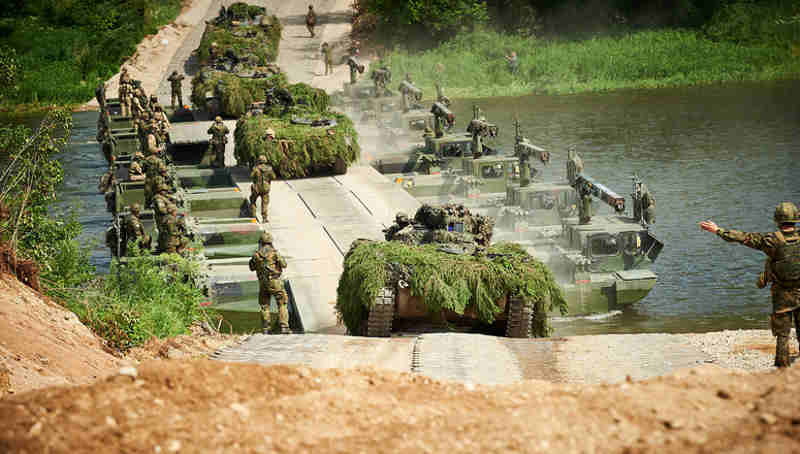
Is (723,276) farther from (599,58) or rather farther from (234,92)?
(599,58)

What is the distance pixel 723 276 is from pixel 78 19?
181ft

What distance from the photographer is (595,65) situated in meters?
59.0

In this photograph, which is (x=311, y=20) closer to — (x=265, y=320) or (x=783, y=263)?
(x=265, y=320)

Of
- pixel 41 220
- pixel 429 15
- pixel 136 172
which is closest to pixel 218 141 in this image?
pixel 136 172

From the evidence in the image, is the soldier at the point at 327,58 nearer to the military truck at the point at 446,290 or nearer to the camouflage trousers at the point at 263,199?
the camouflage trousers at the point at 263,199

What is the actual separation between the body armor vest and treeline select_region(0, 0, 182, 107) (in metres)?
47.1

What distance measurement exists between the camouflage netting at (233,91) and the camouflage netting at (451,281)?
24.2 meters

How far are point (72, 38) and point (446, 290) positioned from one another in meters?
54.7

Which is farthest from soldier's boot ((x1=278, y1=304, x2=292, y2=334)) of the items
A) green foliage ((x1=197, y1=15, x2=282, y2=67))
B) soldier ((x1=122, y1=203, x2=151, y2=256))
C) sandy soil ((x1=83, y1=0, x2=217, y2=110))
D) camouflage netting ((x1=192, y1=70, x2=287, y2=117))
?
sandy soil ((x1=83, y1=0, x2=217, y2=110))

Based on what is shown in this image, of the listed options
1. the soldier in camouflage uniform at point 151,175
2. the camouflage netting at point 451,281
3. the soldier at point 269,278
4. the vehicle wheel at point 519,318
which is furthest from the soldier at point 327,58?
the vehicle wheel at point 519,318

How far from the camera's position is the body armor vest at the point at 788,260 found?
37.7ft

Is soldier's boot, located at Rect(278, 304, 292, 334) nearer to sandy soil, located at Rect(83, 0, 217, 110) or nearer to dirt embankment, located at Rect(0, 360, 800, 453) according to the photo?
dirt embankment, located at Rect(0, 360, 800, 453)

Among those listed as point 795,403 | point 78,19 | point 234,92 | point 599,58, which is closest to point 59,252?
point 795,403

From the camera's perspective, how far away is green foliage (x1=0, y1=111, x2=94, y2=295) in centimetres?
1595
